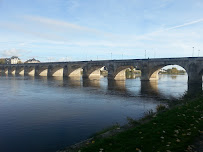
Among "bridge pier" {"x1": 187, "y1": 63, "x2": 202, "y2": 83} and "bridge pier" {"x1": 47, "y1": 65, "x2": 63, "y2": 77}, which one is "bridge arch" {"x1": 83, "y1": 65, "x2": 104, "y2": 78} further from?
"bridge pier" {"x1": 187, "y1": 63, "x2": 202, "y2": 83}

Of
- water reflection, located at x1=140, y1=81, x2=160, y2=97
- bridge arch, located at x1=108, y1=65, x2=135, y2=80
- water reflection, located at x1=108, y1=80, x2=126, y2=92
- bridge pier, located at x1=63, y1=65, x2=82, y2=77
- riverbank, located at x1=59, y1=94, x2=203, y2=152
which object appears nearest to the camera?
riverbank, located at x1=59, y1=94, x2=203, y2=152

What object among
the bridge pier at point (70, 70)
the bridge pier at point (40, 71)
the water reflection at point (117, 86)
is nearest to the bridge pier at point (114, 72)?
the water reflection at point (117, 86)

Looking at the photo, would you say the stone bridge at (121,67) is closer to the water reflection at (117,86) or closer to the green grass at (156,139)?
the water reflection at (117,86)

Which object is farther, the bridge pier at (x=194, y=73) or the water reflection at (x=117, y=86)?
the bridge pier at (x=194, y=73)

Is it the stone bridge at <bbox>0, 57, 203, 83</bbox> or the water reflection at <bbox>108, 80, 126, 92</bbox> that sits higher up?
the stone bridge at <bbox>0, 57, 203, 83</bbox>

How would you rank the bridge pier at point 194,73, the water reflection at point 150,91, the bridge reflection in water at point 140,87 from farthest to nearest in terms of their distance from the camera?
the bridge pier at point 194,73
the bridge reflection in water at point 140,87
the water reflection at point 150,91

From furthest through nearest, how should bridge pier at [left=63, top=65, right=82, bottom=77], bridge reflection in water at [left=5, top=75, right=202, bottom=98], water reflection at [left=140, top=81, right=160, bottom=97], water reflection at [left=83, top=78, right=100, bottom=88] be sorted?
bridge pier at [left=63, top=65, right=82, bottom=77], water reflection at [left=83, top=78, right=100, bottom=88], bridge reflection in water at [left=5, top=75, right=202, bottom=98], water reflection at [left=140, top=81, right=160, bottom=97]

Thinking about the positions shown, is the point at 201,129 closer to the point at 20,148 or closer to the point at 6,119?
the point at 20,148

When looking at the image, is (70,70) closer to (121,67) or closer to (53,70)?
(53,70)

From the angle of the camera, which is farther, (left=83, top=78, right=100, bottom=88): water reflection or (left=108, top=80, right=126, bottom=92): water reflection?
(left=83, top=78, right=100, bottom=88): water reflection

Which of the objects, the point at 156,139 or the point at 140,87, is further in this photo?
the point at 140,87

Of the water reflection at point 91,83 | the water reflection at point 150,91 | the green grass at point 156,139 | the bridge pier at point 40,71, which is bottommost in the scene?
the water reflection at point 150,91

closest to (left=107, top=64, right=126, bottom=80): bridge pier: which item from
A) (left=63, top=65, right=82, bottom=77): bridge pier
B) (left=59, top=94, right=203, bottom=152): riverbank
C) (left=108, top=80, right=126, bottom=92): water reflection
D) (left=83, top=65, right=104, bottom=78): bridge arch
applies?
(left=83, top=65, right=104, bottom=78): bridge arch

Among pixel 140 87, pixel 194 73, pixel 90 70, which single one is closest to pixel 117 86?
pixel 140 87
